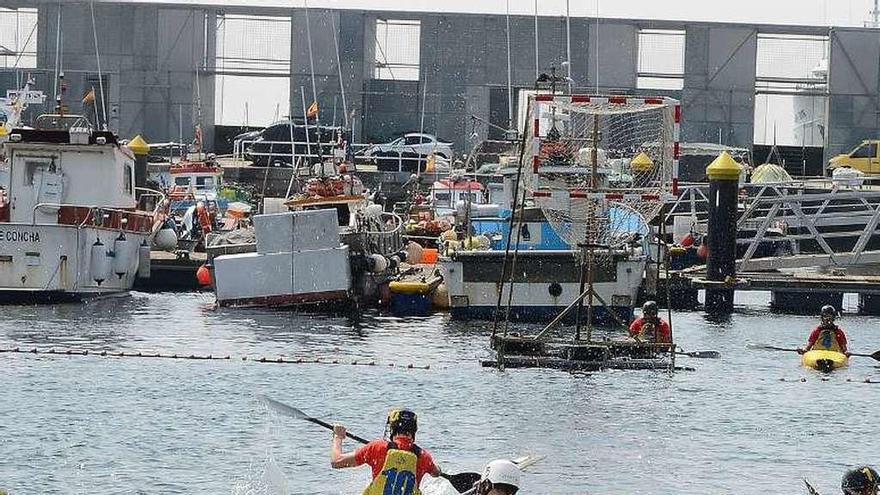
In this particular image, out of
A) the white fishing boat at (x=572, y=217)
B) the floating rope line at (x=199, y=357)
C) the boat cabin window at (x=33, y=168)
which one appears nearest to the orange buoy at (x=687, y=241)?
the white fishing boat at (x=572, y=217)

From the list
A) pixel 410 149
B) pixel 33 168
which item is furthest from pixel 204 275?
pixel 410 149

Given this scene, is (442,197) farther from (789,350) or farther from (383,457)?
(383,457)

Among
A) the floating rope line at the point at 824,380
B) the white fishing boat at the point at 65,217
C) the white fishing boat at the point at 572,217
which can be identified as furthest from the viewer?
the white fishing boat at the point at 65,217

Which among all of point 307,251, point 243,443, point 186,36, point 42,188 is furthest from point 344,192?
point 186,36

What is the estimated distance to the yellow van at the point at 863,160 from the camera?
79312 millimetres

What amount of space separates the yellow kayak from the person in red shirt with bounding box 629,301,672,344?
10.7ft

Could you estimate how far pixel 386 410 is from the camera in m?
32.2

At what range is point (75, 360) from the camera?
37750mm

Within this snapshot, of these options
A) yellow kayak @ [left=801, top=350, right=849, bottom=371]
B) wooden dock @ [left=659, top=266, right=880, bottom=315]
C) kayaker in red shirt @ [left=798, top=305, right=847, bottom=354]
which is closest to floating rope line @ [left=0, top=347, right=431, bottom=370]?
yellow kayak @ [left=801, top=350, right=849, bottom=371]

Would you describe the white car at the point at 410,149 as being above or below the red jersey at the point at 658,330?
above

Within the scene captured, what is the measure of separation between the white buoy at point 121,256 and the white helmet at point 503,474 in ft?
118

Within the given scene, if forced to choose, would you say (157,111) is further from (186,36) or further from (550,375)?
(550,375)

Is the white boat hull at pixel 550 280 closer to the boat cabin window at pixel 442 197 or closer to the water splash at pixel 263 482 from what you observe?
the water splash at pixel 263 482

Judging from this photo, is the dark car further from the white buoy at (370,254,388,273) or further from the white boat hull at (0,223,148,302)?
the white boat hull at (0,223,148,302)
